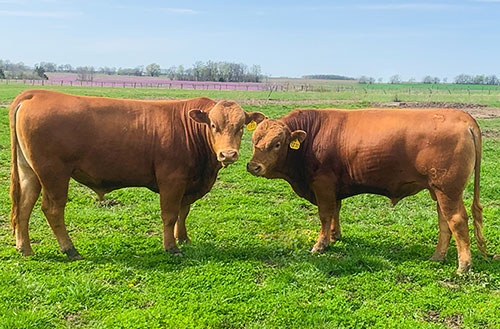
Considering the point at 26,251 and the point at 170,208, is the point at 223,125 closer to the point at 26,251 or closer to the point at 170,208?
the point at 170,208

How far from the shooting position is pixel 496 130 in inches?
783

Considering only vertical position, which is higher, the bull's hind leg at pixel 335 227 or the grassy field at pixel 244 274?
the bull's hind leg at pixel 335 227

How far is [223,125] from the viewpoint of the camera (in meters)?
6.02

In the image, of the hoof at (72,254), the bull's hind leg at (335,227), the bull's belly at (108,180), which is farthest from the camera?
the bull's hind leg at (335,227)

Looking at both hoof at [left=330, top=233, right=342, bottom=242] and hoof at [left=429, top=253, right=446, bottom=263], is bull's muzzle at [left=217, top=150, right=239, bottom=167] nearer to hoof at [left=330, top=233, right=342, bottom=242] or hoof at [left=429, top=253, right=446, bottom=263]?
hoof at [left=330, top=233, right=342, bottom=242]

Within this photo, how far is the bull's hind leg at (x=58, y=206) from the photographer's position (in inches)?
230

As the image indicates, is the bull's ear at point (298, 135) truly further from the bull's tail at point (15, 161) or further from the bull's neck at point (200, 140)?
the bull's tail at point (15, 161)

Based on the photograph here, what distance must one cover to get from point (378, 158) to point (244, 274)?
2363 mm

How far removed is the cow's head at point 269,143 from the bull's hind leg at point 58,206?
2492 mm

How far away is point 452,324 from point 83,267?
434 centimetres

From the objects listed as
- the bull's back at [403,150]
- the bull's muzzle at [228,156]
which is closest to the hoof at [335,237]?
the bull's back at [403,150]

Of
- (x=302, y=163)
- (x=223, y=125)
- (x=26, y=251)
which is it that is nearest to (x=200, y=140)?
(x=223, y=125)

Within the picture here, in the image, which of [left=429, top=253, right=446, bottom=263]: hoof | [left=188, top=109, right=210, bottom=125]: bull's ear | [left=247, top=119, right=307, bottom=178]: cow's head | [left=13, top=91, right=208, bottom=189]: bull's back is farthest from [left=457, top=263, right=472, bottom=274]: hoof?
[left=13, top=91, right=208, bottom=189]: bull's back

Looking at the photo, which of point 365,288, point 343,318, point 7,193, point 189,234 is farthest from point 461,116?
point 7,193
